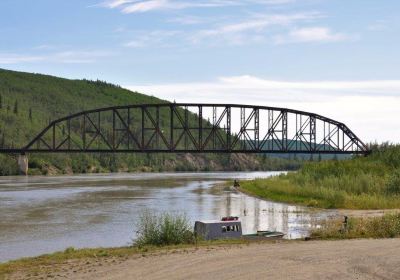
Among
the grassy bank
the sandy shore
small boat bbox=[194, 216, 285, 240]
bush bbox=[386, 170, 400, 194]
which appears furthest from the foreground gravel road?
bush bbox=[386, 170, 400, 194]

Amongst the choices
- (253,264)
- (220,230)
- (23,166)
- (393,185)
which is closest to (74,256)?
(253,264)

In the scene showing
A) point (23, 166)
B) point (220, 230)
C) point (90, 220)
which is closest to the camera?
point (220, 230)

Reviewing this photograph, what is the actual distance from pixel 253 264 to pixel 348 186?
4172 cm

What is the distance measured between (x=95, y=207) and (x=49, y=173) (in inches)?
5308

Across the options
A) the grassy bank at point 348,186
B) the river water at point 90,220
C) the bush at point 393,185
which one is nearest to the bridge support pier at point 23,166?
the grassy bank at point 348,186

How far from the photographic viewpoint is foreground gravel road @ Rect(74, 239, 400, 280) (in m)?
18.7

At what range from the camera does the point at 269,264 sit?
20.1 metres

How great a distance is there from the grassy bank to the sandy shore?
2630 cm

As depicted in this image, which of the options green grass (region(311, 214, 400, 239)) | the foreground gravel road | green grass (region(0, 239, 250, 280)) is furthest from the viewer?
green grass (region(311, 214, 400, 239))

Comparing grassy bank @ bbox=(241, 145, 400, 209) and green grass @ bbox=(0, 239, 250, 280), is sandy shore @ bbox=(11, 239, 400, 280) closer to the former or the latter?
green grass @ bbox=(0, 239, 250, 280)

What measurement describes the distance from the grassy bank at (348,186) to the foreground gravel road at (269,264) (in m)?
26.5

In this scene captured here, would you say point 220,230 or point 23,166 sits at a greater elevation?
point 23,166

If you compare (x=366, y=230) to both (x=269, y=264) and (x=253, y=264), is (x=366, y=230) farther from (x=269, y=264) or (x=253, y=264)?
(x=253, y=264)

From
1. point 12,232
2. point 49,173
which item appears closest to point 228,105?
point 49,173
